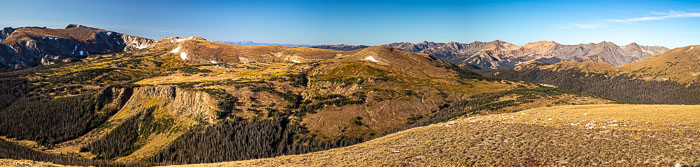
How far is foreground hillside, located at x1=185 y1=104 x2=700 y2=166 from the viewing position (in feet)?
95.9

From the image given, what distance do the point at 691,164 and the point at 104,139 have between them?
636 ft

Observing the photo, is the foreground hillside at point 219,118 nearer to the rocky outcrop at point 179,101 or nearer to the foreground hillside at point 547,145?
the rocky outcrop at point 179,101

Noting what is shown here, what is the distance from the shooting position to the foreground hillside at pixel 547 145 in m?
29.2

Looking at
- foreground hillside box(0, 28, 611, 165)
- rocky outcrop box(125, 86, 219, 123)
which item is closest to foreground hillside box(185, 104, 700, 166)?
foreground hillside box(0, 28, 611, 165)

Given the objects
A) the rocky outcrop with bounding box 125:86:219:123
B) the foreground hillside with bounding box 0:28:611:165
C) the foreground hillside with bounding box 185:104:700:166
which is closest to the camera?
the foreground hillside with bounding box 185:104:700:166

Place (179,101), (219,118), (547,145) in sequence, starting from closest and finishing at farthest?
(547,145), (219,118), (179,101)

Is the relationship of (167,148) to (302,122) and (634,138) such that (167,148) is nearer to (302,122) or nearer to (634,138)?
(302,122)

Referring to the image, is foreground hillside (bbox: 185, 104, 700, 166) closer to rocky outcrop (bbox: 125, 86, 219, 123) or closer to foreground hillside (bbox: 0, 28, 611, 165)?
foreground hillside (bbox: 0, 28, 611, 165)

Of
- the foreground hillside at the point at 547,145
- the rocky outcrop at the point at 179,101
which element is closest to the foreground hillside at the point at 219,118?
the rocky outcrop at the point at 179,101

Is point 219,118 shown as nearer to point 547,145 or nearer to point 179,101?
point 179,101

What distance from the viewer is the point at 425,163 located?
3562 centimetres

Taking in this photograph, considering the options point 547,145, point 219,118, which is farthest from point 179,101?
point 547,145

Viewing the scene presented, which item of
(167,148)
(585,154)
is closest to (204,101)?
(167,148)

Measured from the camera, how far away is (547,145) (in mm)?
35531
